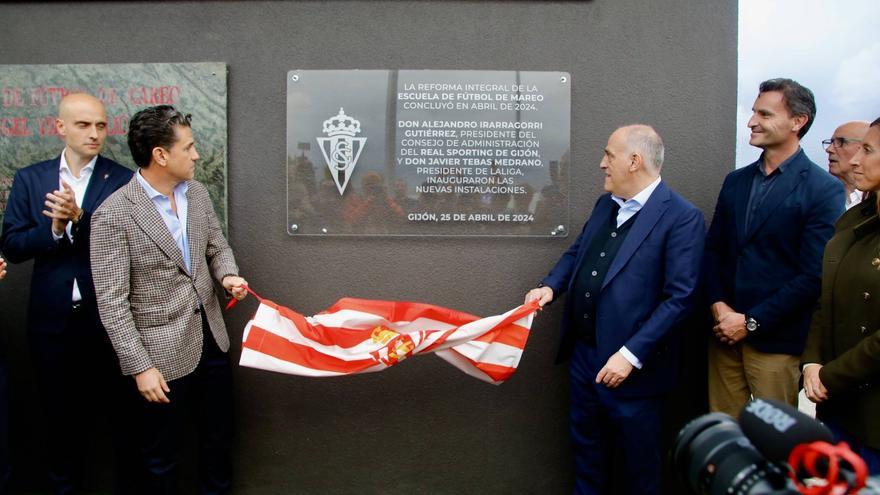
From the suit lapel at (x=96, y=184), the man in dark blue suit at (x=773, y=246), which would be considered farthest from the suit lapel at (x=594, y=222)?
the suit lapel at (x=96, y=184)

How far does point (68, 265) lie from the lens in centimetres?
324

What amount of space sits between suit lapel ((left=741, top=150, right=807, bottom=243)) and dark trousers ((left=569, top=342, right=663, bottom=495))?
967mm

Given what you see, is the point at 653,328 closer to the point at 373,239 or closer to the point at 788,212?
the point at 788,212

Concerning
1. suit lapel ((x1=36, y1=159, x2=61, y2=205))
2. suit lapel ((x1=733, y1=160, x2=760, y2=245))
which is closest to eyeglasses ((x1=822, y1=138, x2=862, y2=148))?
suit lapel ((x1=733, y1=160, x2=760, y2=245))

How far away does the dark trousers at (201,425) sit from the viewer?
2.96 meters

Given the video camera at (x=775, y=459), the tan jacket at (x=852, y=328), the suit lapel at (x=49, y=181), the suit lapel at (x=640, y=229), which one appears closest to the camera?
the video camera at (x=775, y=459)

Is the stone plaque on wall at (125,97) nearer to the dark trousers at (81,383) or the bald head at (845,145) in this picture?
the dark trousers at (81,383)

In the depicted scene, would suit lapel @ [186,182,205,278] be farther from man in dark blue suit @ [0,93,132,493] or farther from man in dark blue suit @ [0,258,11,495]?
man in dark blue suit @ [0,258,11,495]

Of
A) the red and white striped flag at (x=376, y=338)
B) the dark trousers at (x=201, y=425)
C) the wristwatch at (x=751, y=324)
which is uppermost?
the wristwatch at (x=751, y=324)

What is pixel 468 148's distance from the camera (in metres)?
3.61

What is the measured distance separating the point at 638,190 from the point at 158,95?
2.63m

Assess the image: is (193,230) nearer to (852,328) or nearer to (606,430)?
(606,430)

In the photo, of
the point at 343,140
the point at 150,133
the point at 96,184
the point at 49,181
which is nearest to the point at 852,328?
the point at 343,140

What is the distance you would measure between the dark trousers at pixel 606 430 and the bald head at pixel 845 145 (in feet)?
6.47
